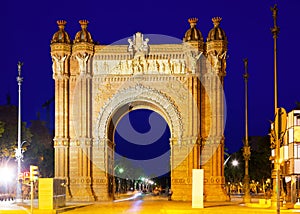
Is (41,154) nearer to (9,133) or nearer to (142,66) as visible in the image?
(9,133)

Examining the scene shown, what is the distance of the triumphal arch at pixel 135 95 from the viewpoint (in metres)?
44.8

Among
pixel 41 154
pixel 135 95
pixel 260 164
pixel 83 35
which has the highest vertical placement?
pixel 83 35

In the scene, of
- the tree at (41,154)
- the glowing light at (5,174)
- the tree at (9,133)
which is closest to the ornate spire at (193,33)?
the tree at (9,133)

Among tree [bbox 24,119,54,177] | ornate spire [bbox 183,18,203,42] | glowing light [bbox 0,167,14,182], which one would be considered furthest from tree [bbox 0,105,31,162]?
ornate spire [bbox 183,18,203,42]

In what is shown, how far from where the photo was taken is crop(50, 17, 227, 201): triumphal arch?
1766 inches

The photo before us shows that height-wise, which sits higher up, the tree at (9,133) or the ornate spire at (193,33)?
the ornate spire at (193,33)

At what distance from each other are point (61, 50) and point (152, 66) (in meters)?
6.59

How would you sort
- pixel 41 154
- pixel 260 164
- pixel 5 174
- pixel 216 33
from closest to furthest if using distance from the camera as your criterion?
1. pixel 216 33
2. pixel 5 174
3. pixel 41 154
4. pixel 260 164

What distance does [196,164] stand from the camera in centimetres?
4447

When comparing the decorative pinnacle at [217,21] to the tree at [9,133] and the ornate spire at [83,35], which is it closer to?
the ornate spire at [83,35]

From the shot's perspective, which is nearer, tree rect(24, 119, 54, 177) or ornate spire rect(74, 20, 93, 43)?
ornate spire rect(74, 20, 93, 43)

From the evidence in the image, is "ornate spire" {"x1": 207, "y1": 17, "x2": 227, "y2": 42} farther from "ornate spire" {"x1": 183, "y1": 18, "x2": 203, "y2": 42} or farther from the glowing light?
the glowing light

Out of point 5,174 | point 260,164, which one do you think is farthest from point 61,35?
point 260,164

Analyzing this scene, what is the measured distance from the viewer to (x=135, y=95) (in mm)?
45719
